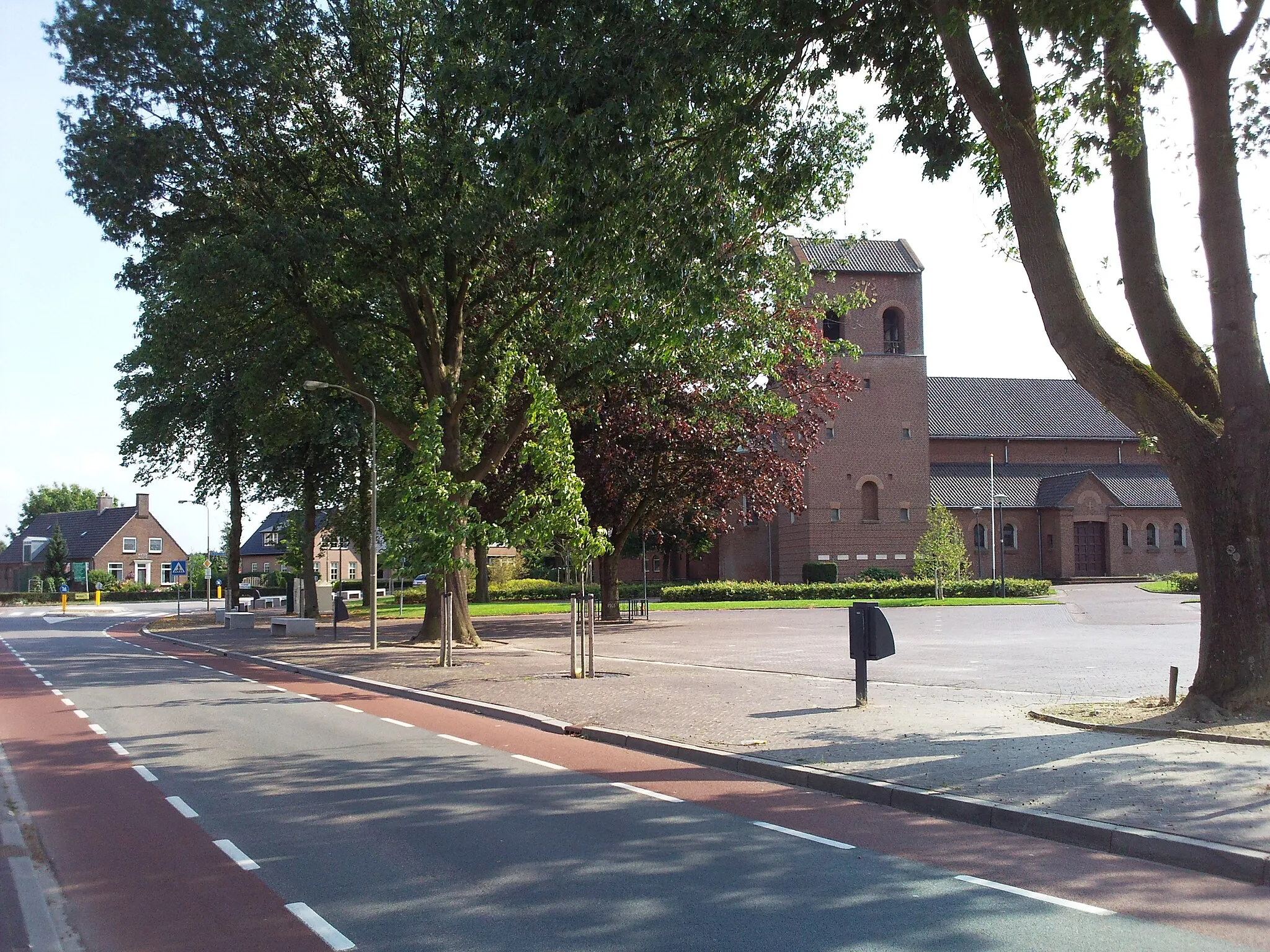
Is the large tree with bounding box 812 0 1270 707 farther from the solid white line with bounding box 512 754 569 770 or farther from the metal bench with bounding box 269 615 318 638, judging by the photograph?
the metal bench with bounding box 269 615 318 638

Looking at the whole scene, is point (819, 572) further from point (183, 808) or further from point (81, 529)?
point (81, 529)

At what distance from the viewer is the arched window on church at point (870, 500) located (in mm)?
61875

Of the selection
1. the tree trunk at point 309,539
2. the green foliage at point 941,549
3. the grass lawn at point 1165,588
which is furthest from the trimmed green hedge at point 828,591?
the tree trunk at point 309,539

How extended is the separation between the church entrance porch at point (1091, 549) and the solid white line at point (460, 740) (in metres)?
63.2

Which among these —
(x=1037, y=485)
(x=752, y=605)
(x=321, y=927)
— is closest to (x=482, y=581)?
(x=752, y=605)

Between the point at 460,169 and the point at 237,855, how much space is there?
43.9ft

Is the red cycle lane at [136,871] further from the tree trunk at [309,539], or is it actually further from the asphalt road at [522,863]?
the tree trunk at [309,539]

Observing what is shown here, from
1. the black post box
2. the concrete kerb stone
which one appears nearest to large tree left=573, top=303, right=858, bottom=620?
the black post box

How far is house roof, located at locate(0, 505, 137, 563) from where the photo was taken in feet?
309

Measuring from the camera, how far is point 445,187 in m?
20.4

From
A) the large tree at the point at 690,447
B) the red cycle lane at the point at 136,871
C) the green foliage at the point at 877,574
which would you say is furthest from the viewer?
the green foliage at the point at 877,574

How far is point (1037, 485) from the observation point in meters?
70.6

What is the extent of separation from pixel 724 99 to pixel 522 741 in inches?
300

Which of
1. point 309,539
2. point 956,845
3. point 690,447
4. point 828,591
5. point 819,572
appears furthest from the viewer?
point 819,572
